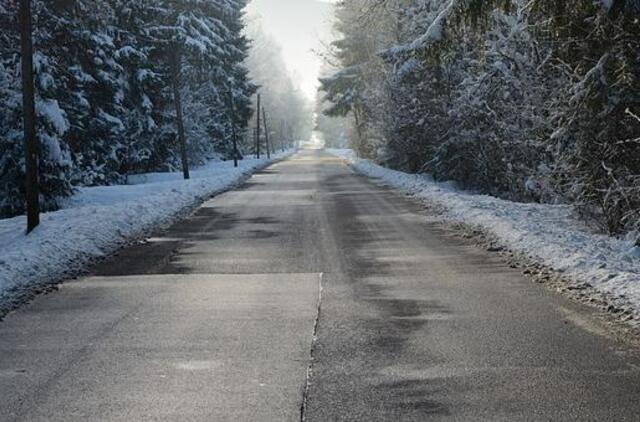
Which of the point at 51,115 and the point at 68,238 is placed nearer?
the point at 68,238

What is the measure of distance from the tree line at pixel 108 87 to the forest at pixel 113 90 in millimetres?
43

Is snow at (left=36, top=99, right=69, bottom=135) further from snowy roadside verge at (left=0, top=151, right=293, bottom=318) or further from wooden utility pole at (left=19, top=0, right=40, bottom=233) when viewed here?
wooden utility pole at (left=19, top=0, right=40, bottom=233)

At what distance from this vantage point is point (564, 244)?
393 inches

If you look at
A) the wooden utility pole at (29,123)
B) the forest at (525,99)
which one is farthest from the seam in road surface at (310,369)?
the wooden utility pole at (29,123)

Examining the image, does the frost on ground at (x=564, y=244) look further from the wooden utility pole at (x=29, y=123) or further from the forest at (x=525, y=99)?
the wooden utility pole at (x=29, y=123)

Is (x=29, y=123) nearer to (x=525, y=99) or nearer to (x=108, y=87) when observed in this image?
(x=525, y=99)

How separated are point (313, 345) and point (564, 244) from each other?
555 cm

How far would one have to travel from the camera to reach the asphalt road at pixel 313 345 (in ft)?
14.9

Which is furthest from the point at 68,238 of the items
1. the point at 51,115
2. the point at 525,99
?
the point at 525,99

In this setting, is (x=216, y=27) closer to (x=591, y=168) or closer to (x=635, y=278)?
(x=591, y=168)

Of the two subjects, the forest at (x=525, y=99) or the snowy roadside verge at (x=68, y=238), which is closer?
the snowy roadside verge at (x=68, y=238)

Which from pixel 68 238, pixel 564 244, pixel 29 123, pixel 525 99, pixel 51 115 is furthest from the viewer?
pixel 51 115

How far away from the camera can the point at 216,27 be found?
4416 centimetres

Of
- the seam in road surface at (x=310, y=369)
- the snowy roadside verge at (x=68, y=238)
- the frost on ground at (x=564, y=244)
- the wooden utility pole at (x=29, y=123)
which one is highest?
the wooden utility pole at (x=29, y=123)
